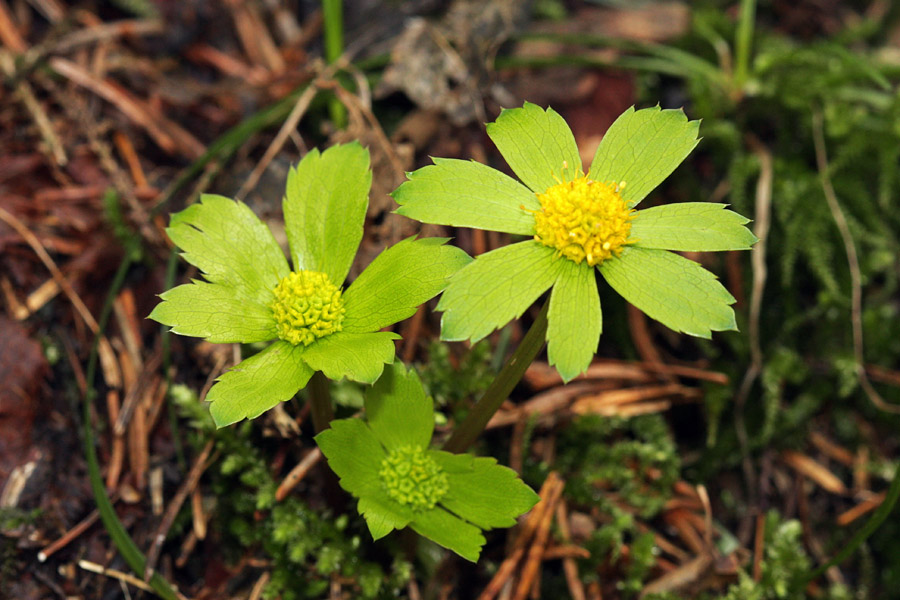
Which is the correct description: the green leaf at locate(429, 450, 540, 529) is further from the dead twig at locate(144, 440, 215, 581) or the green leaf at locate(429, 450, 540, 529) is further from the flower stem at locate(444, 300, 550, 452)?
the dead twig at locate(144, 440, 215, 581)

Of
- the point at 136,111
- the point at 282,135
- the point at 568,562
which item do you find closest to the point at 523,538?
the point at 568,562

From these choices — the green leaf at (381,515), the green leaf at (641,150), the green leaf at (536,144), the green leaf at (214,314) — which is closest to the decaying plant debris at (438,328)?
the green leaf at (381,515)

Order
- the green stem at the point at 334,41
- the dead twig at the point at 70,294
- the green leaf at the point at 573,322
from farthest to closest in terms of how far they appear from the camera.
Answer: the green stem at the point at 334,41 → the dead twig at the point at 70,294 → the green leaf at the point at 573,322

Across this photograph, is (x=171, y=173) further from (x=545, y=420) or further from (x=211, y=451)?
(x=545, y=420)

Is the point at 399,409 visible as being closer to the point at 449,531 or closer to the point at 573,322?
the point at 449,531

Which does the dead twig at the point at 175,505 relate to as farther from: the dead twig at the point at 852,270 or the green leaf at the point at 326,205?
the dead twig at the point at 852,270

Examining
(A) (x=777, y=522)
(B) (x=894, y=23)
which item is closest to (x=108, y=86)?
(A) (x=777, y=522)

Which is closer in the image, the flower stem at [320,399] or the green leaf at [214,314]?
the green leaf at [214,314]

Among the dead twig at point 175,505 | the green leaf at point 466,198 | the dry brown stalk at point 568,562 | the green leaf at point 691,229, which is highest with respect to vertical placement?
the green leaf at point 466,198
